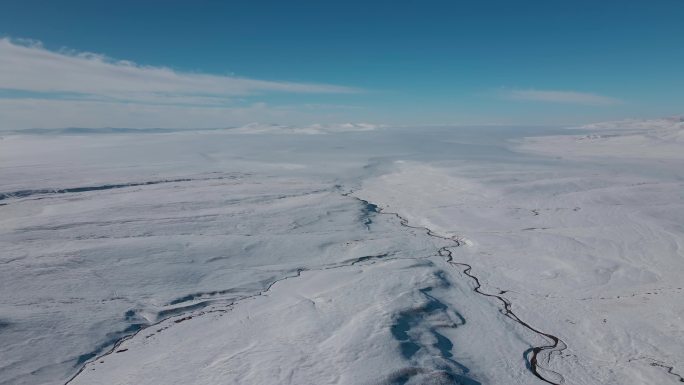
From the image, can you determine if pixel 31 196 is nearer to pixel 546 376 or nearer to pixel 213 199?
pixel 213 199

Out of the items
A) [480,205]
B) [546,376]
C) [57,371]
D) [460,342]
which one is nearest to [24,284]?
[57,371]

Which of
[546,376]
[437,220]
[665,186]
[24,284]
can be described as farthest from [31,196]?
[665,186]

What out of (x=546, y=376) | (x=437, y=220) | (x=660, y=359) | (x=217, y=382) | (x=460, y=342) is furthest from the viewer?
(x=437, y=220)

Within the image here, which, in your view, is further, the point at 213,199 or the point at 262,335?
the point at 213,199

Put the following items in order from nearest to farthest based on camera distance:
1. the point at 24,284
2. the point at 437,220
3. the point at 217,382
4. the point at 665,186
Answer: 1. the point at 217,382
2. the point at 24,284
3. the point at 437,220
4. the point at 665,186

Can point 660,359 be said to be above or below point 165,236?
below

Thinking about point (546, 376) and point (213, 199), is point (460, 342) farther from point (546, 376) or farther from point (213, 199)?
point (213, 199)
